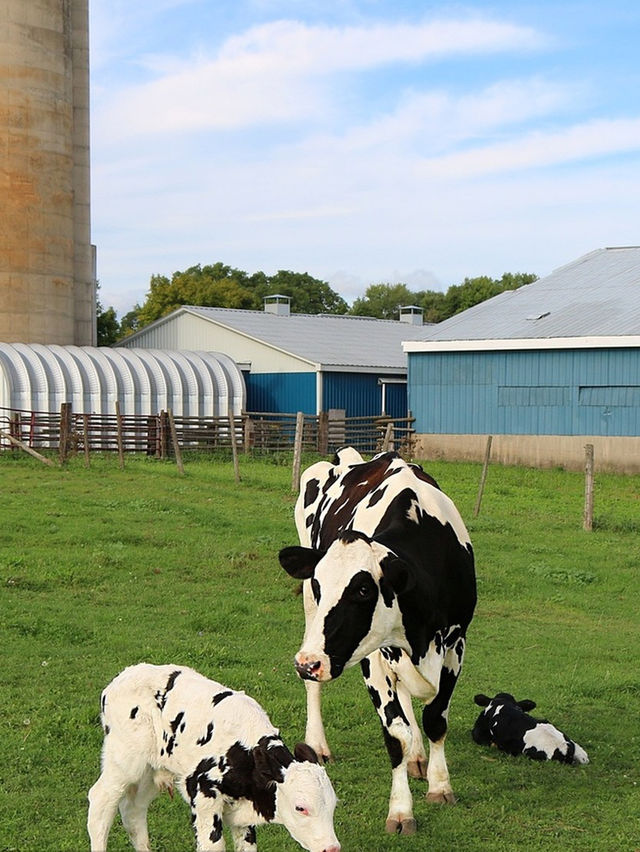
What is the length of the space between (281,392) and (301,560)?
3567 centimetres

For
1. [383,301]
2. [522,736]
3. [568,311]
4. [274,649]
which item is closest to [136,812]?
[522,736]

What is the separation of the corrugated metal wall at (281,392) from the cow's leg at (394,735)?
1341 inches

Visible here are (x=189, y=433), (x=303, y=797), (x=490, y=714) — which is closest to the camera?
(x=303, y=797)

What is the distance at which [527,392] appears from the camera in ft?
113

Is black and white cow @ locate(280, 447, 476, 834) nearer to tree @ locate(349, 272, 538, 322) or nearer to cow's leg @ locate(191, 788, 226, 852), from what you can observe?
cow's leg @ locate(191, 788, 226, 852)

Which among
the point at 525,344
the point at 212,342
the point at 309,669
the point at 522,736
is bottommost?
the point at 522,736

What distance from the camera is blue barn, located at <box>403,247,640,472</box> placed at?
Answer: 32.4m

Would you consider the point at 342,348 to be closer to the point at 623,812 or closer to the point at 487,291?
the point at 623,812

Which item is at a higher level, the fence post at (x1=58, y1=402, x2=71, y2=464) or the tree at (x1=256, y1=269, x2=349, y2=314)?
the tree at (x1=256, y1=269, x2=349, y2=314)

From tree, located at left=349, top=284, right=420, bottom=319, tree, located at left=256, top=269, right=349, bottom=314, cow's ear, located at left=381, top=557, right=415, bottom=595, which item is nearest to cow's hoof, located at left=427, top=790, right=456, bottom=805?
cow's ear, located at left=381, top=557, right=415, bottom=595

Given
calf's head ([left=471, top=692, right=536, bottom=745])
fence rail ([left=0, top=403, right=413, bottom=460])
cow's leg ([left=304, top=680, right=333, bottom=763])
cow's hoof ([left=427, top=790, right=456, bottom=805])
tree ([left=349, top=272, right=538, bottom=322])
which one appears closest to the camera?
cow's hoof ([left=427, top=790, right=456, bottom=805])

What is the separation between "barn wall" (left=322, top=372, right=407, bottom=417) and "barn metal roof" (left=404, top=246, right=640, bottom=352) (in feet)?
16.3

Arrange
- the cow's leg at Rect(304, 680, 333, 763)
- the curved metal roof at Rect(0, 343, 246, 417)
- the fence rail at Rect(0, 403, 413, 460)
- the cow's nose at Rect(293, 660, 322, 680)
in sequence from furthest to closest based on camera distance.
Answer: the curved metal roof at Rect(0, 343, 246, 417), the fence rail at Rect(0, 403, 413, 460), the cow's leg at Rect(304, 680, 333, 763), the cow's nose at Rect(293, 660, 322, 680)

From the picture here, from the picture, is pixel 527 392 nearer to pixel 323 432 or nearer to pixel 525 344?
pixel 525 344
